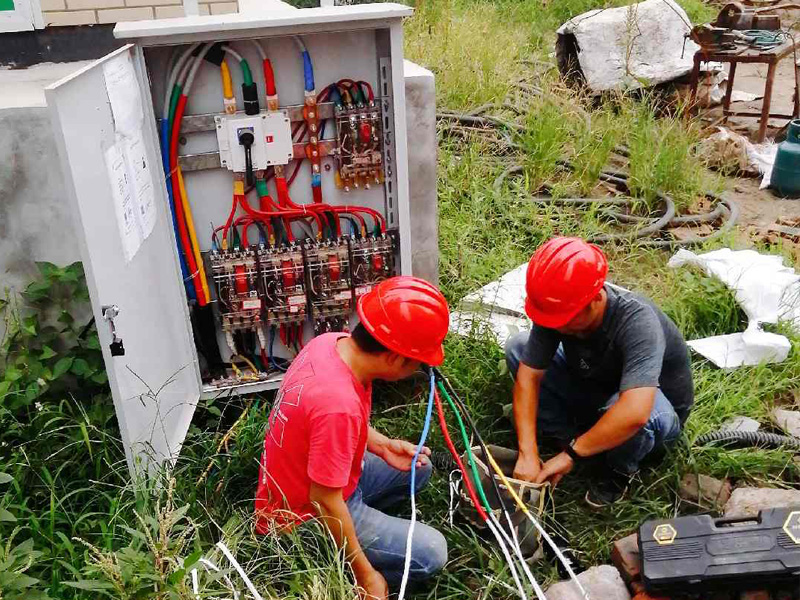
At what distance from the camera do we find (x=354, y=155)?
11.0 ft

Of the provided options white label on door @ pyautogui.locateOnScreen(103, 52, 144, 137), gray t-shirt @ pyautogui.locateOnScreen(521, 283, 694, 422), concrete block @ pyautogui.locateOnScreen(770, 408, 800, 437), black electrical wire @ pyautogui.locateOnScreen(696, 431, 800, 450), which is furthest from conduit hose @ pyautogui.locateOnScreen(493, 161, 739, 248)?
white label on door @ pyautogui.locateOnScreen(103, 52, 144, 137)

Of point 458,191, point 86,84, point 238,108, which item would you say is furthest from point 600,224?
point 86,84

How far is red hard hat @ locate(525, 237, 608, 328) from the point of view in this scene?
9.19 feet

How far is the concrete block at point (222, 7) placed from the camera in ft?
14.7

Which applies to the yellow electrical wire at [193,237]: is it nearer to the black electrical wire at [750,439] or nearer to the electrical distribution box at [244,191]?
the electrical distribution box at [244,191]

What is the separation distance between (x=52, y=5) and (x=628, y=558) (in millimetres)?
4276

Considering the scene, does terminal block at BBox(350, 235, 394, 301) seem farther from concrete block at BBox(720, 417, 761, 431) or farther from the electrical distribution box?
concrete block at BBox(720, 417, 761, 431)

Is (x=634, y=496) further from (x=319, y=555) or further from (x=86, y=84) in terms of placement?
(x=86, y=84)

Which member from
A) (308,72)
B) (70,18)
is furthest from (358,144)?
(70,18)

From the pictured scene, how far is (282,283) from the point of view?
3441 mm

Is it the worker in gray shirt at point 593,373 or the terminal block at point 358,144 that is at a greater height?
the terminal block at point 358,144

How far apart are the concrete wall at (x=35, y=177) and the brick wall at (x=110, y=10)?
0.94 meters

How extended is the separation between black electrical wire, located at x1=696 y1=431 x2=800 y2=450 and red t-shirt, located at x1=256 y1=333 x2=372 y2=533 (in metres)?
1.70

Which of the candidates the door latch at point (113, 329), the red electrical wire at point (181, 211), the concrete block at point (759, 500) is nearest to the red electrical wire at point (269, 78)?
the red electrical wire at point (181, 211)
